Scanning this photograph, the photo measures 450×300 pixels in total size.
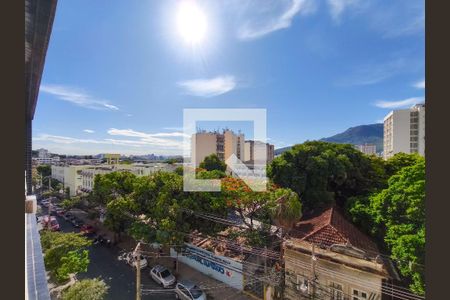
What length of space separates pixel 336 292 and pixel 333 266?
53cm

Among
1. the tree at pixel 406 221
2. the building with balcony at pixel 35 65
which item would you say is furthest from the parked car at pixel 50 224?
the tree at pixel 406 221

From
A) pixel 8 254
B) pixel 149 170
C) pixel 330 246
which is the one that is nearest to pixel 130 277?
pixel 330 246

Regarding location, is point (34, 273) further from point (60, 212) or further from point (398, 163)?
point (60, 212)

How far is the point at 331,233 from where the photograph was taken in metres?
5.88

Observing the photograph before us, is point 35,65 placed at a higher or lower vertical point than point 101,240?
higher

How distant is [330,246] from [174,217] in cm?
418

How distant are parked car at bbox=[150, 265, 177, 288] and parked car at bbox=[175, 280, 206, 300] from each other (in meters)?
0.55

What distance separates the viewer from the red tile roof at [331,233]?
5715 millimetres

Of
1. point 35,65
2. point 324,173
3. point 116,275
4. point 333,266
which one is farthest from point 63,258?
point 324,173

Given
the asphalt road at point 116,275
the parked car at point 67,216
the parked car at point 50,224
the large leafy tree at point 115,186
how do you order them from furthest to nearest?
1. the parked car at point 67,216
2. the parked car at point 50,224
3. the large leafy tree at point 115,186
4. the asphalt road at point 116,275

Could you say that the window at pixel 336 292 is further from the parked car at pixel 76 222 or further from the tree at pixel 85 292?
the parked car at pixel 76 222

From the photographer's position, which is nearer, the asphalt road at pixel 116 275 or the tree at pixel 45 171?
the asphalt road at pixel 116 275

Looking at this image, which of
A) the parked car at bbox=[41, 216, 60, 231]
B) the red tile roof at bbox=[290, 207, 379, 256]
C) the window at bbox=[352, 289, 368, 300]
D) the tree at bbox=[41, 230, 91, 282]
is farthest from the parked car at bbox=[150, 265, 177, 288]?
the parked car at bbox=[41, 216, 60, 231]

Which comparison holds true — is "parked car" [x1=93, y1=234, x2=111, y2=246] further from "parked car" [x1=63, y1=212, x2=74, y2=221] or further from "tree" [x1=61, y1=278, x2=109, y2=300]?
"tree" [x1=61, y1=278, x2=109, y2=300]
